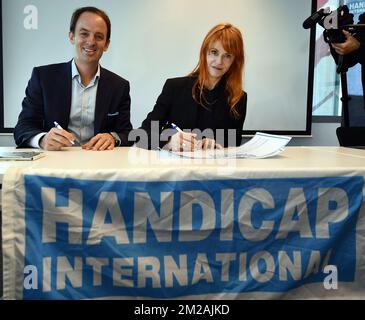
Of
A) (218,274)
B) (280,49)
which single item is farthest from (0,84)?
(218,274)

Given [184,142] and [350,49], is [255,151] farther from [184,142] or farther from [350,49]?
[350,49]

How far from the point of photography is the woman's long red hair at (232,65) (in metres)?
1.54

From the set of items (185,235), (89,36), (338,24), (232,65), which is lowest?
(185,235)

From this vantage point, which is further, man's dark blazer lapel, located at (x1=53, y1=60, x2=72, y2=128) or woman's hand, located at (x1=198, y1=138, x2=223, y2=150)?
man's dark blazer lapel, located at (x1=53, y1=60, x2=72, y2=128)

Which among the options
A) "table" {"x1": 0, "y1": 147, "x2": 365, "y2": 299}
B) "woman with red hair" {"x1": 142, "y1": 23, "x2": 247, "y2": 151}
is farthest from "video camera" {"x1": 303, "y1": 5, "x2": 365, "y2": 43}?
"table" {"x1": 0, "y1": 147, "x2": 365, "y2": 299}

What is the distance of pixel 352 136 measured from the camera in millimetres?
1797

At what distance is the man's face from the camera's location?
161cm

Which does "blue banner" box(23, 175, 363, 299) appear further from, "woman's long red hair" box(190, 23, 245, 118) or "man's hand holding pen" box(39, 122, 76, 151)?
"woman's long red hair" box(190, 23, 245, 118)

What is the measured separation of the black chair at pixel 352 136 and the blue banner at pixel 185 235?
98 cm

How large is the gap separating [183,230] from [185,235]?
12 mm

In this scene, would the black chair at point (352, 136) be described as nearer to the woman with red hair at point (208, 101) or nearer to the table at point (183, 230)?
the woman with red hair at point (208, 101)

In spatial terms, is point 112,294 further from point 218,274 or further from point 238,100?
point 238,100

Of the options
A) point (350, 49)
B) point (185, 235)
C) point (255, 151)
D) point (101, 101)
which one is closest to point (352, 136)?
point (350, 49)

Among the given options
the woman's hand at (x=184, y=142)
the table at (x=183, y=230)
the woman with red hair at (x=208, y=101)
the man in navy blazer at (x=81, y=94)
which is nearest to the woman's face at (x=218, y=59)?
the woman with red hair at (x=208, y=101)
